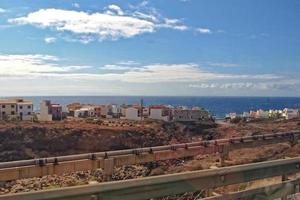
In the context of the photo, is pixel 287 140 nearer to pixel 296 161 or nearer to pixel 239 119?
pixel 296 161

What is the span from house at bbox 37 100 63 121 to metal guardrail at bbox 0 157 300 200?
7090 centimetres

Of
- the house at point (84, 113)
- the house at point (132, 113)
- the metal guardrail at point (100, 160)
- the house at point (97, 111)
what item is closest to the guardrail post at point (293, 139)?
the metal guardrail at point (100, 160)

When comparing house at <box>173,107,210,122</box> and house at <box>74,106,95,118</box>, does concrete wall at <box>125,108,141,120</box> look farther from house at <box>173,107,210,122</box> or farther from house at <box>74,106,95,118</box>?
house at <box>74,106,95,118</box>

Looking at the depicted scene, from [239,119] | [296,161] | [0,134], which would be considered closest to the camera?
[296,161]

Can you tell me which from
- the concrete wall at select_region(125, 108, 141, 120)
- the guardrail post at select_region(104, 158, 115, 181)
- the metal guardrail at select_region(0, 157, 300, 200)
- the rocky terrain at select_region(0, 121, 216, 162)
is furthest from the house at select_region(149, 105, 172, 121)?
the metal guardrail at select_region(0, 157, 300, 200)

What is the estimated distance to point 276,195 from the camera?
17.1 feet

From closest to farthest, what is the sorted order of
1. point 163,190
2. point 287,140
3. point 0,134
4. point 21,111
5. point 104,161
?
point 163,190 < point 104,161 < point 287,140 < point 0,134 < point 21,111

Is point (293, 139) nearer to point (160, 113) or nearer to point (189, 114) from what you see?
point (160, 113)

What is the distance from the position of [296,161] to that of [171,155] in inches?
712

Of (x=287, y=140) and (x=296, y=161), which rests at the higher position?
(x=296, y=161)

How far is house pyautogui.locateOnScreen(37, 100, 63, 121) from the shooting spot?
74875mm

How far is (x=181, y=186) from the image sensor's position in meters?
4.42

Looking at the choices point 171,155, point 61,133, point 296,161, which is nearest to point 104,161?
point 171,155

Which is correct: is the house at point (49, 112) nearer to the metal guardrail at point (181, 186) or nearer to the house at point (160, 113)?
the house at point (160, 113)
